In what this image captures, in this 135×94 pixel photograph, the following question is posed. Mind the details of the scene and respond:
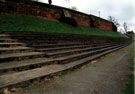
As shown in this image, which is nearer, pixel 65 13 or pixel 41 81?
pixel 41 81

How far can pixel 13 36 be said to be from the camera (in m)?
4.96

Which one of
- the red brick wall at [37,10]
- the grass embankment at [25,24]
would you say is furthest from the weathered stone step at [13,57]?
the red brick wall at [37,10]

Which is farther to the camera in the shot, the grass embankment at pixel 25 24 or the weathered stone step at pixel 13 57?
the grass embankment at pixel 25 24

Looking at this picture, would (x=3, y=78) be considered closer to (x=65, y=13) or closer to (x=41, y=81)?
(x=41, y=81)

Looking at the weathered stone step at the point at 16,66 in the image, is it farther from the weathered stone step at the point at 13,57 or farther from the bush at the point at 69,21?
the bush at the point at 69,21

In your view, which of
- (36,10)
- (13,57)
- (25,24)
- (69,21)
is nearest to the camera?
(13,57)

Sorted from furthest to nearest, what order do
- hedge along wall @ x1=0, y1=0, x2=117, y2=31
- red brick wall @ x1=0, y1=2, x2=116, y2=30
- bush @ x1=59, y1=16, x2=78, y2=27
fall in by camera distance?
bush @ x1=59, y1=16, x2=78, y2=27
red brick wall @ x1=0, y1=2, x2=116, y2=30
hedge along wall @ x1=0, y1=0, x2=117, y2=31

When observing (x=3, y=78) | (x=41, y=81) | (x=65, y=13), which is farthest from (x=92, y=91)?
(x=65, y=13)

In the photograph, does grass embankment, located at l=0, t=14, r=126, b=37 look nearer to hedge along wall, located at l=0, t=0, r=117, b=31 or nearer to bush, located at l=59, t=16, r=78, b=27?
hedge along wall, located at l=0, t=0, r=117, b=31

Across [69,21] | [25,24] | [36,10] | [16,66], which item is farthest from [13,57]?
[69,21]

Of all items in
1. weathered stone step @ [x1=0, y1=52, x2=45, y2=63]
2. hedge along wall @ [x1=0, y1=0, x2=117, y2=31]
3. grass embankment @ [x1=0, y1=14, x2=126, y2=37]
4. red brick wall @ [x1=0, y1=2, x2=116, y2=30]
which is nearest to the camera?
weathered stone step @ [x1=0, y1=52, x2=45, y2=63]

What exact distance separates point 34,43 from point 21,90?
2.99 meters

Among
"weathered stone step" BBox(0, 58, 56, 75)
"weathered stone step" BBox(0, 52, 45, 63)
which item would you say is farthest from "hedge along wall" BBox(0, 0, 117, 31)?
"weathered stone step" BBox(0, 58, 56, 75)

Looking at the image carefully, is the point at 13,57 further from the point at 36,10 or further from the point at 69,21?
the point at 69,21
